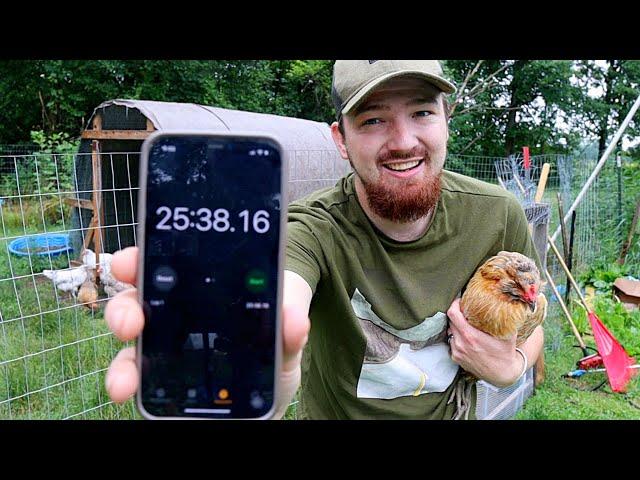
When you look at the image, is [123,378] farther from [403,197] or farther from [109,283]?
[109,283]

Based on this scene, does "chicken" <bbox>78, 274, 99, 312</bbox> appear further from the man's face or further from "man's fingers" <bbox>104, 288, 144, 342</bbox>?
"man's fingers" <bbox>104, 288, 144, 342</bbox>

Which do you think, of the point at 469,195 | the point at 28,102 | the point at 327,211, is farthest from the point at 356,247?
→ the point at 28,102

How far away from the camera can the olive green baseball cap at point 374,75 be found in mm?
1447

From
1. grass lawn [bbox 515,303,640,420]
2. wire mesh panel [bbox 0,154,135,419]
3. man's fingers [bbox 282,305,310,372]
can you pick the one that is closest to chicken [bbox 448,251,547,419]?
man's fingers [bbox 282,305,310,372]

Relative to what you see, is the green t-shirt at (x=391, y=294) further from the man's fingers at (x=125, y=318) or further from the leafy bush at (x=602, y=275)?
the leafy bush at (x=602, y=275)

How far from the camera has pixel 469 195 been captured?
5.45 feet

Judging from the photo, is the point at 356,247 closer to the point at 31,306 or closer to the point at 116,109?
the point at 31,306

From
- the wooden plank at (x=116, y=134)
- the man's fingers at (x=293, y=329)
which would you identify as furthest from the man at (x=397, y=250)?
the wooden plank at (x=116, y=134)

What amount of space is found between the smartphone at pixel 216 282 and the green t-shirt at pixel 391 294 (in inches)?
21.0

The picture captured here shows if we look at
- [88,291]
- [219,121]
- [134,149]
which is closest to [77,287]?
[88,291]

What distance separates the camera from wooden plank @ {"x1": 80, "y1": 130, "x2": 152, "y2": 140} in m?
4.57

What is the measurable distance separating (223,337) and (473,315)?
3.02 ft

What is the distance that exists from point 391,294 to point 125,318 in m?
0.85

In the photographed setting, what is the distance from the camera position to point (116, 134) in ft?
15.6
